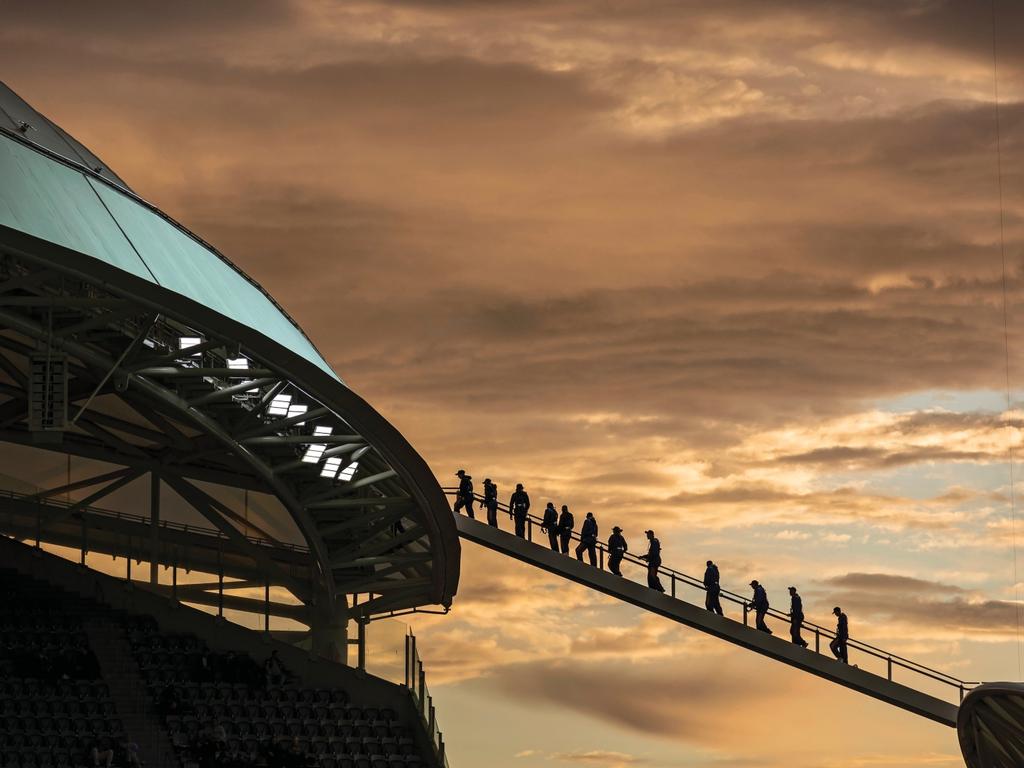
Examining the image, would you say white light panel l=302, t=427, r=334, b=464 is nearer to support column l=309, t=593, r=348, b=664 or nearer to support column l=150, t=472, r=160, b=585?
support column l=309, t=593, r=348, b=664

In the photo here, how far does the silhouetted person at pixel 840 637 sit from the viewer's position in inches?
1861

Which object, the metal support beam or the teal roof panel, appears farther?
the metal support beam

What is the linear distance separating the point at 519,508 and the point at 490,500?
2.78 feet

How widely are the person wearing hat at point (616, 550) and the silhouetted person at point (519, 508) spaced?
2.46 m

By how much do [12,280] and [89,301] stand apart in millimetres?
1574

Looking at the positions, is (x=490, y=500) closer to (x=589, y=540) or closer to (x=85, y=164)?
(x=589, y=540)

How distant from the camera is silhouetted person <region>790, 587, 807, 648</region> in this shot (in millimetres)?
47469

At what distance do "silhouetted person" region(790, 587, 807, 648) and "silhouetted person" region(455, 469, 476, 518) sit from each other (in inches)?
361

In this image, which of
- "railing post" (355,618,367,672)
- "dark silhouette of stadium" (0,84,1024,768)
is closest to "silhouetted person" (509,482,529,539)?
"dark silhouette of stadium" (0,84,1024,768)

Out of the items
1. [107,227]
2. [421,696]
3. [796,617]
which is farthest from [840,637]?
[107,227]

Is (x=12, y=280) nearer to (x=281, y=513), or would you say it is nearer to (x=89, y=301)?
(x=89, y=301)

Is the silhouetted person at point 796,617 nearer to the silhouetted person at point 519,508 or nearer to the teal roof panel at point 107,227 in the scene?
the silhouetted person at point 519,508

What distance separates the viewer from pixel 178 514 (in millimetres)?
50781

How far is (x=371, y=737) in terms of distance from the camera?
4672cm
